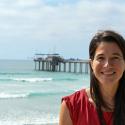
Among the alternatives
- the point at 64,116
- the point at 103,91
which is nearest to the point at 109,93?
the point at 103,91

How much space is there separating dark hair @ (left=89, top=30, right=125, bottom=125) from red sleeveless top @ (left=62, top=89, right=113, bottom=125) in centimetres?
3

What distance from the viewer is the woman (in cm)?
215

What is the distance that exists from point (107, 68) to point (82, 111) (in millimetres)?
276

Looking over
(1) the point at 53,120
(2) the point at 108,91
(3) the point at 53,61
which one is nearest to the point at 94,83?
(2) the point at 108,91

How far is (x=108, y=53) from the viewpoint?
2.16m

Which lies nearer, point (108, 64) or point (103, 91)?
point (108, 64)

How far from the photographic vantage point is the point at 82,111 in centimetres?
220

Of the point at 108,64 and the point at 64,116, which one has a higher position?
the point at 108,64

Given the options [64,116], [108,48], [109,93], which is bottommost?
[64,116]

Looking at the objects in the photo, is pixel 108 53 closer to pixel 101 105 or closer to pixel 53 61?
pixel 101 105

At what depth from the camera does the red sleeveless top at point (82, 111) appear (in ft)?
7.11

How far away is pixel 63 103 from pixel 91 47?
1.14ft

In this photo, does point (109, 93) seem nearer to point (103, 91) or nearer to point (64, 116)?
point (103, 91)

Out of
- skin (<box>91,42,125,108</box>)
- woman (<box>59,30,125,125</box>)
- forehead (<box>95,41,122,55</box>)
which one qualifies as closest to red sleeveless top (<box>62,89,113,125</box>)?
woman (<box>59,30,125,125</box>)
